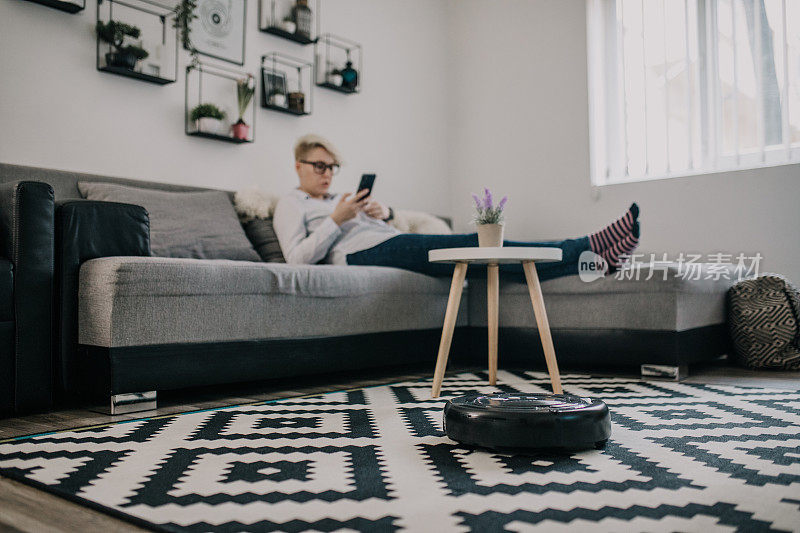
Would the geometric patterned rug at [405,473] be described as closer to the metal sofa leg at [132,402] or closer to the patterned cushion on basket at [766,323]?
the metal sofa leg at [132,402]

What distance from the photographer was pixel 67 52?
2658 millimetres

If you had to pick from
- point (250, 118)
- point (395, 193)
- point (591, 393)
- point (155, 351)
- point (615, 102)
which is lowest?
point (591, 393)

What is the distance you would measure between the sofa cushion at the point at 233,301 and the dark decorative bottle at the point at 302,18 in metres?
1.59

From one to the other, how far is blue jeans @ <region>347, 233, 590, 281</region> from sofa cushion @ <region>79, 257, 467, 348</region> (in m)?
0.09

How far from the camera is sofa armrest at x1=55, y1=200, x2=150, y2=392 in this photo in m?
1.76

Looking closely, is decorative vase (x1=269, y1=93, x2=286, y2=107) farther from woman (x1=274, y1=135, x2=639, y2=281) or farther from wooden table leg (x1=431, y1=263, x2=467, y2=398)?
wooden table leg (x1=431, y1=263, x2=467, y2=398)

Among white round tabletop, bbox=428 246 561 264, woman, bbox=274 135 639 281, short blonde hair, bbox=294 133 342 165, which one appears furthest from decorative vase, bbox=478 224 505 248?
short blonde hair, bbox=294 133 342 165

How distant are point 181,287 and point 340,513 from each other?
110 cm

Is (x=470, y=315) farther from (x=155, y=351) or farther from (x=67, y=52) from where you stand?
(x=67, y=52)

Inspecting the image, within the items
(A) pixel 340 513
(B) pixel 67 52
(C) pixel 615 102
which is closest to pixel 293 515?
(A) pixel 340 513

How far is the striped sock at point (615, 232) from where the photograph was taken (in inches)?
91.9

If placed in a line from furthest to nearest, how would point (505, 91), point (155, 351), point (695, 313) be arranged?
point (505, 91) → point (695, 313) → point (155, 351)

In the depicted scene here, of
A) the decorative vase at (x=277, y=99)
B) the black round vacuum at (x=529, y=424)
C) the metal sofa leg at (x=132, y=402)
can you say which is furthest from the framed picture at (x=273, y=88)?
the black round vacuum at (x=529, y=424)

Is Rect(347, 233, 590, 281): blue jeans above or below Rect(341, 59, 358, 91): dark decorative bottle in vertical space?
below
